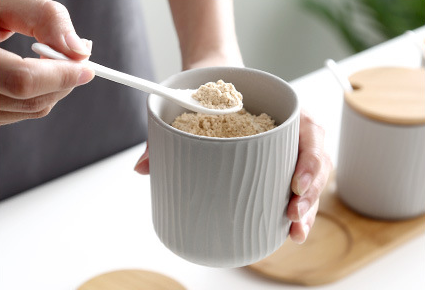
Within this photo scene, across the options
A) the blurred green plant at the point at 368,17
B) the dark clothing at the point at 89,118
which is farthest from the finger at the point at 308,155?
the blurred green plant at the point at 368,17

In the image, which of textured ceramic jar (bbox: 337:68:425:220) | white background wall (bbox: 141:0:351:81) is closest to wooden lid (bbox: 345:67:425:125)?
textured ceramic jar (bbox: 337:68:425:220)

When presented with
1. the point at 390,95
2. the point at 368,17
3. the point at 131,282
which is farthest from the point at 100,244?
the point at 368,17

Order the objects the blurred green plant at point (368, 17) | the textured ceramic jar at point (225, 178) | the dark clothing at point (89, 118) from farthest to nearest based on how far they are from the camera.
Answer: the blurred green plant at point (368, 17) < the dark clothing at point (89, 118) < the textured ceramic jar at point (225, 178)

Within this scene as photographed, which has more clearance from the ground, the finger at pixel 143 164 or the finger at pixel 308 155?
the finger at pixel 308 155

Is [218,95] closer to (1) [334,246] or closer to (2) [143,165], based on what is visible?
(2) [143,165]

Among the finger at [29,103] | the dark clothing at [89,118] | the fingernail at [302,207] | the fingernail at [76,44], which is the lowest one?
the dark clothing at [89,118]

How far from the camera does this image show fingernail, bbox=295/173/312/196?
58 cm

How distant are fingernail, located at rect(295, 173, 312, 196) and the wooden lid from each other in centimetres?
26

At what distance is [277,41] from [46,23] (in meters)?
1.83

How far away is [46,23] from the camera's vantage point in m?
0.59

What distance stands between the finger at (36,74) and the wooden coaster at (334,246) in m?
0.34

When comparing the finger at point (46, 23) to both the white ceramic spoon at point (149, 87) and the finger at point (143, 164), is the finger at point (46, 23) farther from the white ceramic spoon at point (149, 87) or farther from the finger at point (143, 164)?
the finger at point (143, 164)

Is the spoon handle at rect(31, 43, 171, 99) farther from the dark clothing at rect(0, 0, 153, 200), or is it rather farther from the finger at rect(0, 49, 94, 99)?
the dark clothing at rect(0, 0, 153, 200)

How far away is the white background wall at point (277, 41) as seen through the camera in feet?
6.85
